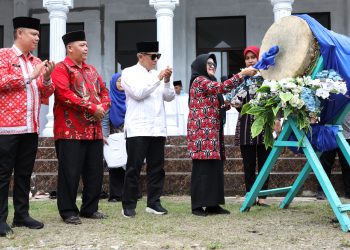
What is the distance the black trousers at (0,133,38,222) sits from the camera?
4.57 meters

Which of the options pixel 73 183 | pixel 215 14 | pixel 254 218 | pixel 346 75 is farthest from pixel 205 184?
pixel 215 14

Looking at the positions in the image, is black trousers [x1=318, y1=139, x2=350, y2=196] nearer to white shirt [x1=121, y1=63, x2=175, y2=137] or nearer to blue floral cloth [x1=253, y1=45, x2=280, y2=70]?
blue floral cloth [x1=253, y1=45, x2=280, y2=70]

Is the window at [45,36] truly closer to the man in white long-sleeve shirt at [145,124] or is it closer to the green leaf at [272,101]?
the man in white long-sleeve shirt at [145,124]

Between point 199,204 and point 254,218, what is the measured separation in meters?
0.63

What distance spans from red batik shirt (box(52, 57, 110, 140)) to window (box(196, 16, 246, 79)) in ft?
28.4

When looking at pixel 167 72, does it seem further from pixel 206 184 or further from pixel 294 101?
pixel 294 101

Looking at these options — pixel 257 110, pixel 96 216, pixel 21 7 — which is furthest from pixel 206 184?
pixel 21 7

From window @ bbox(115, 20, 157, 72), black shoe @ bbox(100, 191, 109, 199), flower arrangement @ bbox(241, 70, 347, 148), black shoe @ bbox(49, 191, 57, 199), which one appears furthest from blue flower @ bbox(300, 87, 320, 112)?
window @ bbox(115, 20, 157, 72)

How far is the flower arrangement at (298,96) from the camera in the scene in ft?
15.5

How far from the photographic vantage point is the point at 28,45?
4824 millimetres

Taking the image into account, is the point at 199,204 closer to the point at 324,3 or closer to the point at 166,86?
the point at 166,86

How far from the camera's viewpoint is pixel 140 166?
5555mm

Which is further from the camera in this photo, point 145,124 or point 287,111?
point 145,124

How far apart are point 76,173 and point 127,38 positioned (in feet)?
30.5
